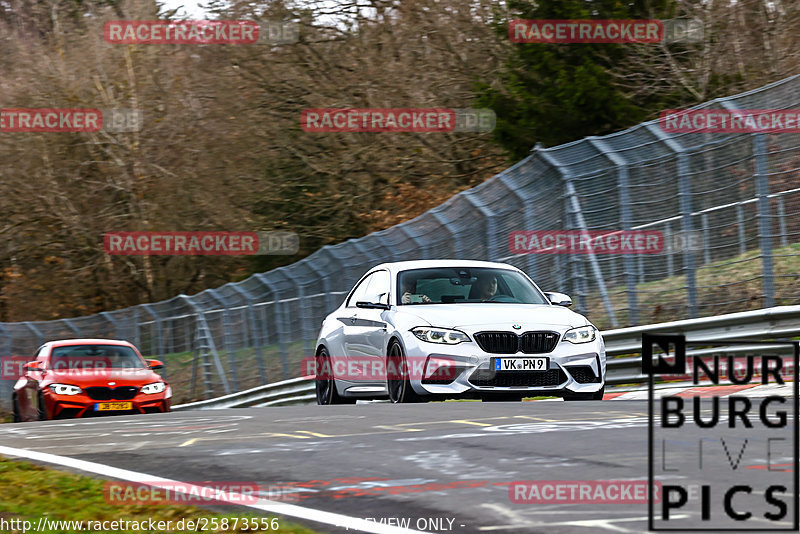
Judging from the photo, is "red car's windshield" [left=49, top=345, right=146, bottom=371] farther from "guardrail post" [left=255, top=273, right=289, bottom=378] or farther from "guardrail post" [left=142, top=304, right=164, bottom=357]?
"guardrail post" [left=142, top=304, right=164, bottom=357]

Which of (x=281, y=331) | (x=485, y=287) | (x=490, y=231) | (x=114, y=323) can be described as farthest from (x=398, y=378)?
(x=114, y=323)

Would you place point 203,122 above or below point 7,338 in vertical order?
above

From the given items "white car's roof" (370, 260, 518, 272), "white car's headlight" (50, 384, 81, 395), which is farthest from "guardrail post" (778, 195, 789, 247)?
"white car's headlight" (50, 384, 81, 395)

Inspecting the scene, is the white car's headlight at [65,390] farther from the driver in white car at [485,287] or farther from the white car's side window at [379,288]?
the driver in white car at [485,287]

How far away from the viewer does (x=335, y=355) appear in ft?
47.4

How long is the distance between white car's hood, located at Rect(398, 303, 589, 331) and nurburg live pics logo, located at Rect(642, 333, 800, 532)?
11.9 feet

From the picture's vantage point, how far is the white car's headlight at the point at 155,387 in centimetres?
1784

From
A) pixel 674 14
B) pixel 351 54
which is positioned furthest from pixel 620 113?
pixel 351 54

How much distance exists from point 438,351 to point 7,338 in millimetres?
28969

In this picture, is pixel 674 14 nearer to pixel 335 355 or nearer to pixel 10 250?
pixel 335 355

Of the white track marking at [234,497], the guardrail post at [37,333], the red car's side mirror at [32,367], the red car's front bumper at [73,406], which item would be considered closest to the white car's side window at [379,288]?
the white track marking at [234,497]

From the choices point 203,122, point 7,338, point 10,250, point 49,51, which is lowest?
point 7,338

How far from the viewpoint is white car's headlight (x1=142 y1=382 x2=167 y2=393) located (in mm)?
17844

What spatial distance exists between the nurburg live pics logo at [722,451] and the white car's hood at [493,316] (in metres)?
3.63
